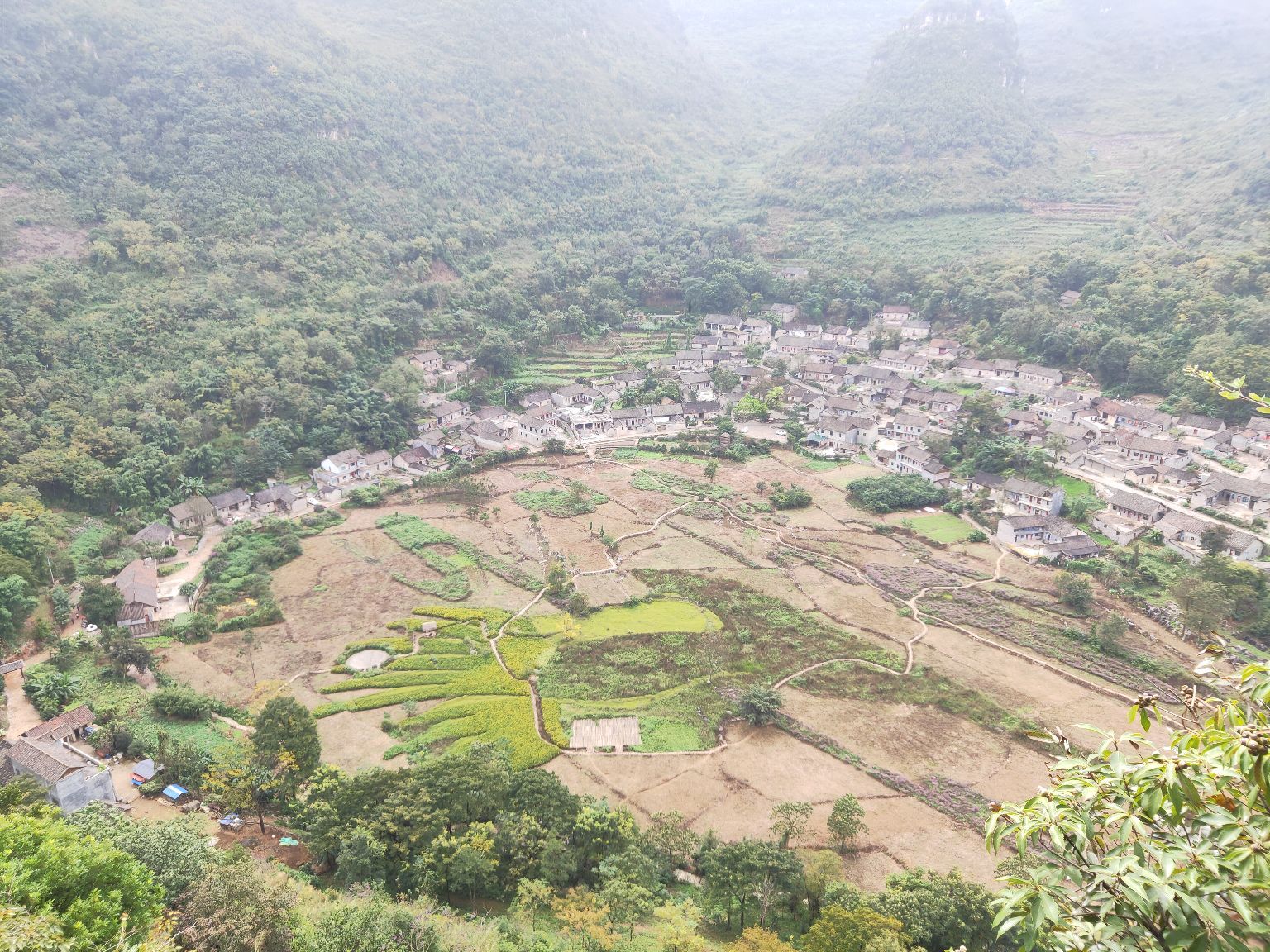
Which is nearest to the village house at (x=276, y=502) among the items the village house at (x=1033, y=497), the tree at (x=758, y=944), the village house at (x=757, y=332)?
the tree at (x=758, y=944)

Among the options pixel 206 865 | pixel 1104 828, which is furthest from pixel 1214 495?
pixel 206 865

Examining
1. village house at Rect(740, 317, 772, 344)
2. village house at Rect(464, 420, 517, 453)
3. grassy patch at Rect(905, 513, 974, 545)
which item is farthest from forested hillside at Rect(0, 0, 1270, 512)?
grassy patch at Rect(905, 513, 974, 545)

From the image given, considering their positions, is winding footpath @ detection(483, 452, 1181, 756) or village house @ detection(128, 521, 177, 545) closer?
winding footpath @ detection(483, 452, 1181, 756)

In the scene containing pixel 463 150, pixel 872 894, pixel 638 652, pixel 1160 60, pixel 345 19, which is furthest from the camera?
pixel 1160 60

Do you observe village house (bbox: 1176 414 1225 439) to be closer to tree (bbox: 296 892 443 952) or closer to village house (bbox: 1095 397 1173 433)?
village house (bbox: 1095 397 1173 433)

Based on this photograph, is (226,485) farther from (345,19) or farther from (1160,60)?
(1160,60)
